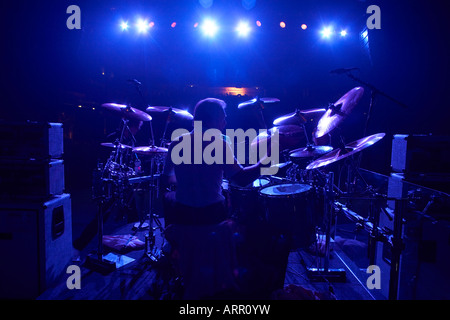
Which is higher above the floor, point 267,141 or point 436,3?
point 436,3

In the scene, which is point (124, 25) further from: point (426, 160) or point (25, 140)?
point (426, 160)

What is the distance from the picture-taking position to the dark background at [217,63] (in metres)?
4.32

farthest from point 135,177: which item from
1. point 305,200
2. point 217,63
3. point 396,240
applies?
point 217,63

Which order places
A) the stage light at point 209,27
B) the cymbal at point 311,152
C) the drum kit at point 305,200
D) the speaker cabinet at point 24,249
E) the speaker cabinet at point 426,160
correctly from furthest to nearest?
the stage light at point 209,27, the cymbal at point 311,152, the drum kit at point 305,200, the speaker cabinet at point 24,249, the speaker cabinet at point 426,160

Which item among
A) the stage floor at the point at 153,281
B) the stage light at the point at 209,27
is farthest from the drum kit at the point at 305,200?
the stage light at the point at 209,27

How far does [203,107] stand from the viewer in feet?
6.73

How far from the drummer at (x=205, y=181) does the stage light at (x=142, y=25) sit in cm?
425

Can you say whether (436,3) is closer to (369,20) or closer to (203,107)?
(369,20)

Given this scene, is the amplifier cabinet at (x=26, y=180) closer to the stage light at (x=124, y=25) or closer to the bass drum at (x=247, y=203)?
the bass drum at (x=247, y=203)

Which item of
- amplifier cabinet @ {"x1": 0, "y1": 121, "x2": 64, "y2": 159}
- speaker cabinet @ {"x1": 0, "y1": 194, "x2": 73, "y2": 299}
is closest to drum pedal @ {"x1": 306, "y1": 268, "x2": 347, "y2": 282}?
speaker cabinet @ {"x1": 0, "y1": 194, "x2": 73, "y2": 299}

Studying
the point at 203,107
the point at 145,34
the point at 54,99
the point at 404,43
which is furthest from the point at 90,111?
the point at 404,43

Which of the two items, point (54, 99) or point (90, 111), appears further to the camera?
point (90, 111)

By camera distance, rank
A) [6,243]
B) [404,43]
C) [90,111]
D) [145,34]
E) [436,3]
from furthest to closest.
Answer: [90,111]
[145,34]
[404,43]
[436,3]
[6,243]

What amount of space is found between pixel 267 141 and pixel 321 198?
138cm
